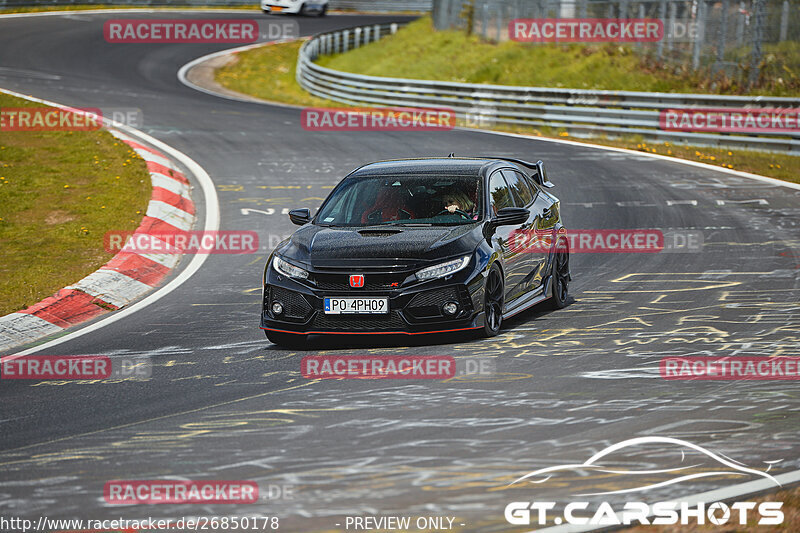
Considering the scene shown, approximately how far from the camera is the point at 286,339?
30.2 ft

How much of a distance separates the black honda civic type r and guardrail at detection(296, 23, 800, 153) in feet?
44.4

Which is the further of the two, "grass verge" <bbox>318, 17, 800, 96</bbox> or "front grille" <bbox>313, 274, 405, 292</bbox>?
"grass verge" <bbox>318, 17, 800, 96</bbox>

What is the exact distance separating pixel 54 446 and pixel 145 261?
665 cm

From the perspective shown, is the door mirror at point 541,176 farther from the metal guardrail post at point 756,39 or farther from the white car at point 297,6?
the white car at point 297,6

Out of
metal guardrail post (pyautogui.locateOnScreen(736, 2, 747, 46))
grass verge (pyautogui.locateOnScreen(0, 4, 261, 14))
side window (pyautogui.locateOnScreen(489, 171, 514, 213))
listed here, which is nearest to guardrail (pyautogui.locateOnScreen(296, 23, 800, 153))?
metal guardrail post (pyautogui.locateOnScreen(736, 2, 747, 46))

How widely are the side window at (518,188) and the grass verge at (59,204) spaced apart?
487 centimetres

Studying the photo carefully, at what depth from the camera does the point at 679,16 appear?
97.0ft

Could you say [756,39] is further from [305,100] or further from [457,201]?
[457,201]

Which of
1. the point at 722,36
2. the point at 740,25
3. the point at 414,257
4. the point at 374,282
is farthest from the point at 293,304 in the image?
the point at 722,36

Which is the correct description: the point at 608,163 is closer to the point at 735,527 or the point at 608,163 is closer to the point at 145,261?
the point at 145,261

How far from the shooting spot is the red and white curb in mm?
10336

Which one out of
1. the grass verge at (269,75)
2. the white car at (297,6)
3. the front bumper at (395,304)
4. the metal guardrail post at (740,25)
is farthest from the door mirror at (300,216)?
the white car at (297,6)

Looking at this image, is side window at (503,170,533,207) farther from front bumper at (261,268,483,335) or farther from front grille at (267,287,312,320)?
front grille at (267,287,312,320)

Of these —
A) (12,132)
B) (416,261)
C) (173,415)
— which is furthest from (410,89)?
(173,415)
